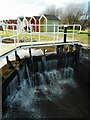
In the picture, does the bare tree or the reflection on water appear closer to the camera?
the reflection on water

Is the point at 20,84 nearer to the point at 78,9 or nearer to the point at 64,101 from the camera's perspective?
the point at 64,101

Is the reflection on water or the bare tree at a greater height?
the bare tree

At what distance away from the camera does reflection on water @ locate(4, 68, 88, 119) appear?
5.24m

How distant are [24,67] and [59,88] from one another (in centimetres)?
160

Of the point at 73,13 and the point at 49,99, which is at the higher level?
the point at 73,13

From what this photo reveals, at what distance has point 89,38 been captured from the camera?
11.5m

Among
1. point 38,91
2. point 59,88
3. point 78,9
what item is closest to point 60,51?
point 59,88

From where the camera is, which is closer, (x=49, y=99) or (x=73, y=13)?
(x=49, y=99)

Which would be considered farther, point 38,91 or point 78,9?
point 78,9

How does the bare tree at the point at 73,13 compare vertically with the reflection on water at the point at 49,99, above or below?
above

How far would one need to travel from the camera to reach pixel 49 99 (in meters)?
6.12

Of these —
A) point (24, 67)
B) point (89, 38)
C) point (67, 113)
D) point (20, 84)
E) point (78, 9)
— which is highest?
point (78, 9)

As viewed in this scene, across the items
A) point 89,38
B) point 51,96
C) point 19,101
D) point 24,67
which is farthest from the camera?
point 89,38

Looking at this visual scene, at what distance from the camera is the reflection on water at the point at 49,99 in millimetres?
5242
